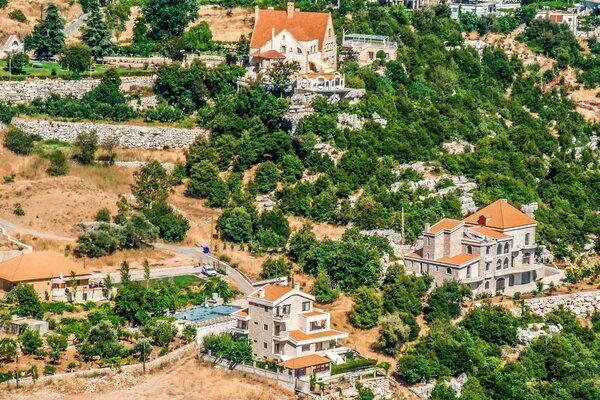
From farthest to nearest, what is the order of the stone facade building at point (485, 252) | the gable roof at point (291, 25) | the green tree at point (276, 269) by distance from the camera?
1. the gable roof at point (291, 25)
2. the stone facade building at point (485, 252)
3. the green tree at point (276, 269)

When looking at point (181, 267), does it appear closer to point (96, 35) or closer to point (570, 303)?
point (570, 303)

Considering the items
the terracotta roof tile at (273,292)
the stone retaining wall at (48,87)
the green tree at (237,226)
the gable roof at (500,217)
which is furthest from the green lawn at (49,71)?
the terracotta roof tile at (273,292)

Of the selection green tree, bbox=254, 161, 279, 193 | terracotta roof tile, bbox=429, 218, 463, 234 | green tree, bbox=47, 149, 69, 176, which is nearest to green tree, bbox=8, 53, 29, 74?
green tree, bbox=47, 149, 69, 176

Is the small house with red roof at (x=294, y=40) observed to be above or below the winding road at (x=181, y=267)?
above

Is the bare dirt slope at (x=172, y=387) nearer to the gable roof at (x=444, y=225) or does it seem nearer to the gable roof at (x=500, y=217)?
the gable roof at (x=444, y=225)

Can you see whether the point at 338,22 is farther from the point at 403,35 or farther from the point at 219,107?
the point at 219,107

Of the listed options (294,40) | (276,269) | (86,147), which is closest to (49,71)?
(86,147)

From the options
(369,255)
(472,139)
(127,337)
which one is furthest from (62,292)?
(472,139)

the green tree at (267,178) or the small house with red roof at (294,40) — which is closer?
the green tree at (267,178)

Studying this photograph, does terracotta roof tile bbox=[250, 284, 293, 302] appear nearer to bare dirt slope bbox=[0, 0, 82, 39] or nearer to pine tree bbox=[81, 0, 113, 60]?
pine tree bbox=[81, 0, 113, 60]
